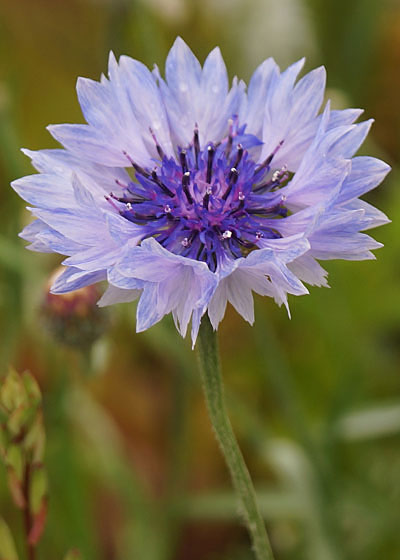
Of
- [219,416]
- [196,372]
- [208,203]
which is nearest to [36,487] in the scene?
[219,416]

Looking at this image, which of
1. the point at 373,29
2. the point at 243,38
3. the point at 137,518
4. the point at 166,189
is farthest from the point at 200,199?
the point at 373,29

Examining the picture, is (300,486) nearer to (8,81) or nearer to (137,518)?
(137,518)

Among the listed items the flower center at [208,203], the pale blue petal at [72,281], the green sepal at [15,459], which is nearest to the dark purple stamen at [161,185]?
the flower center at [208,203]

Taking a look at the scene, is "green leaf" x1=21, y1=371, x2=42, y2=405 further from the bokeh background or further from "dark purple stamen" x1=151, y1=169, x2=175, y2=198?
the bokeh background

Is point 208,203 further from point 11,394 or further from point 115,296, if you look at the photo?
point 11,394

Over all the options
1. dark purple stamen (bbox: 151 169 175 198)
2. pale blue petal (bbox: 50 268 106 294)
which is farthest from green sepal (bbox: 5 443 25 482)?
dark purple stamen (bbox: 151 169 175 198)
